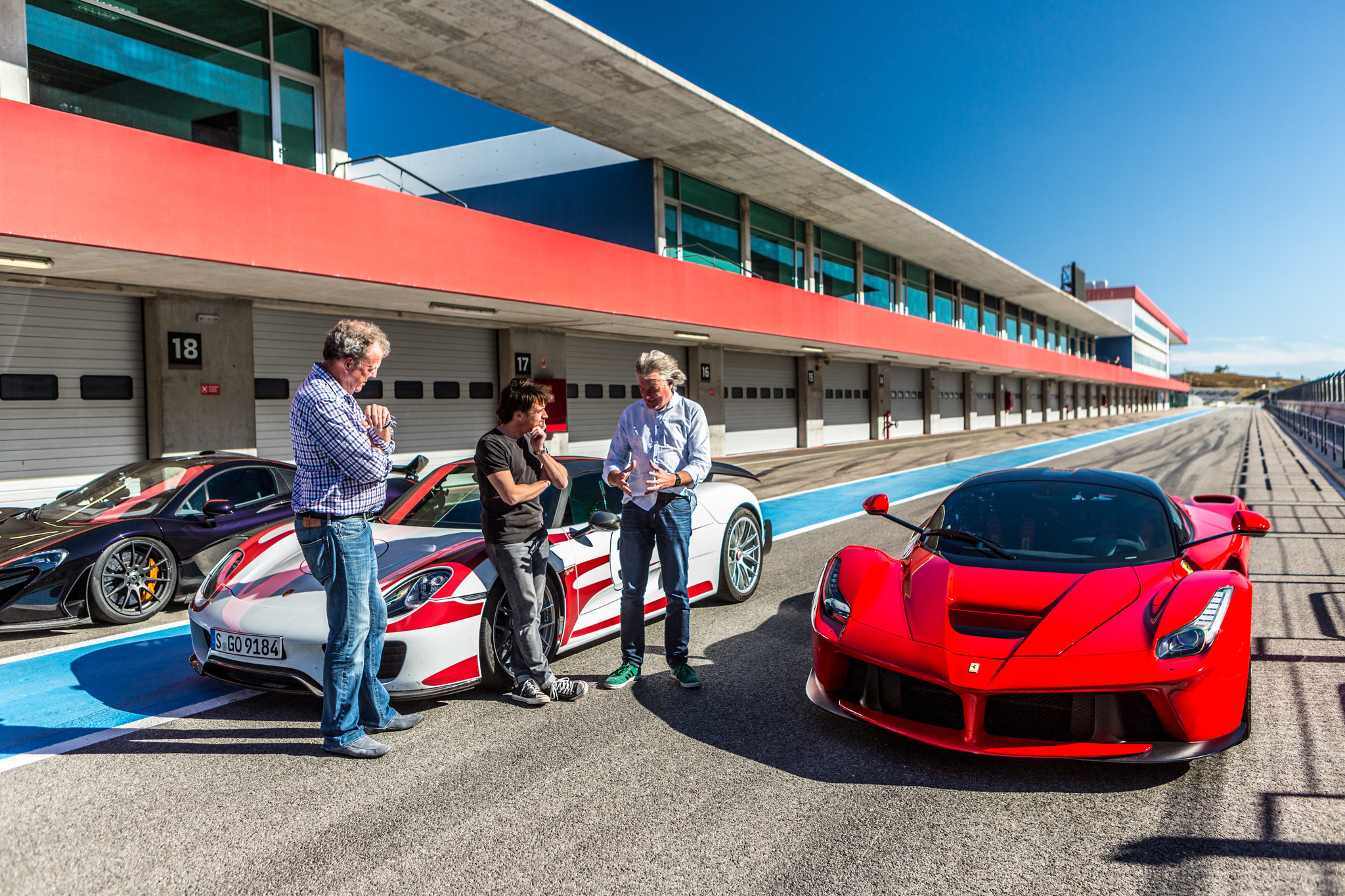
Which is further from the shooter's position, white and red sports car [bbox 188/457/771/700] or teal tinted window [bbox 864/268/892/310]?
teal tinted window [bbox 864/268/892/310]

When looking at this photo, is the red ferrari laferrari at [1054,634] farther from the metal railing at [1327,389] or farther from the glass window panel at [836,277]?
the metal railing at [1327,389]

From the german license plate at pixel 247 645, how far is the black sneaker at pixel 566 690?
1.32 metres

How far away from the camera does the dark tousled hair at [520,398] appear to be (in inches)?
160

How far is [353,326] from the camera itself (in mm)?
3484

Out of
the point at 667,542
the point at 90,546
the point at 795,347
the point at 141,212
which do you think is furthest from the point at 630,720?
the point at 795,347

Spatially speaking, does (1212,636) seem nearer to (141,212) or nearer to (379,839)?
(379,839)

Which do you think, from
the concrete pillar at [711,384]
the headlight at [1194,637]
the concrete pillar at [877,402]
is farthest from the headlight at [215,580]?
the concrete pillar at [877,402]

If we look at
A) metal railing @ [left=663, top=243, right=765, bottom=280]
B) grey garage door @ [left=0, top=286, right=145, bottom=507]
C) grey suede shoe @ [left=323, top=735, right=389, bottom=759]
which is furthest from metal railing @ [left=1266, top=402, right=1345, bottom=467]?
grey garage door @ [left=0, top=286, right=145, bottom=507]

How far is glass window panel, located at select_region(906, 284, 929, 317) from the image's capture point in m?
35.0

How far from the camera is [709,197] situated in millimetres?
22844

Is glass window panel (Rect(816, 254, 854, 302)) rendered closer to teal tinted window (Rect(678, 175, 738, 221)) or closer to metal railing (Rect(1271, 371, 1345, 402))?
teal tinted window (Rect(678, 175, 738, 221))

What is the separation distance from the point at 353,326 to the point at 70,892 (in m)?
2.22

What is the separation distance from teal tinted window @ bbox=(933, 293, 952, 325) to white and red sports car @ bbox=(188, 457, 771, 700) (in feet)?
116

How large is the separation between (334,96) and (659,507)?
12.3m
